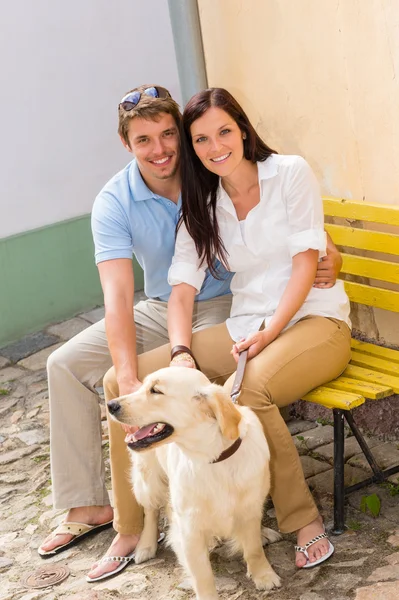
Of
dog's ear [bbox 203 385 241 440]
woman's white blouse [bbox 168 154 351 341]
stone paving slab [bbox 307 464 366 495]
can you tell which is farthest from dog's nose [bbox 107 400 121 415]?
stone paving slab [bbox 307 464 366 495]

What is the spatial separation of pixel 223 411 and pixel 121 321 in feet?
3.07

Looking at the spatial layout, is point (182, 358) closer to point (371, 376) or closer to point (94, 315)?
point (371, 376)

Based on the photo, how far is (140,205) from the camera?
4066 mm

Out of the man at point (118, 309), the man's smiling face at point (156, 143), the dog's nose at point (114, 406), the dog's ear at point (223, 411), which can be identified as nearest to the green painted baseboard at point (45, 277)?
the man at point (118, 309)

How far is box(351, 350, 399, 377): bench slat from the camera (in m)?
3.81

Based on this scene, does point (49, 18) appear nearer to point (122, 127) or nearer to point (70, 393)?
point (122, 127)

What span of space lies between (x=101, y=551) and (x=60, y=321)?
350 cm

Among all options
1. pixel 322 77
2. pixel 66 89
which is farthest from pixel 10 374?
pixel 322 77

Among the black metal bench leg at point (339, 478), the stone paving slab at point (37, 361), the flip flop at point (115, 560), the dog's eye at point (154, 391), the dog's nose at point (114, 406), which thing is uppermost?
the dog's eye at point (154, 391)

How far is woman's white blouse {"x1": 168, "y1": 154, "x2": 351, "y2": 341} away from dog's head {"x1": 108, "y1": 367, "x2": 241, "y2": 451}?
721 mm

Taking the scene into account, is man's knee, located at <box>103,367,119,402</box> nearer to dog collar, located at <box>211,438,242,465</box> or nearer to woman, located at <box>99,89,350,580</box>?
woman, located at <box>99,89,350,580</box>

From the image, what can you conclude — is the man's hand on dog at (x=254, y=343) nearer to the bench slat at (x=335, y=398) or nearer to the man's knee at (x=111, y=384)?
the bench slat at (x=335, y=398)

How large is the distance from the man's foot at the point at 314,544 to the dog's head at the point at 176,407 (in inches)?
27.8

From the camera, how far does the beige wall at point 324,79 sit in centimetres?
405
